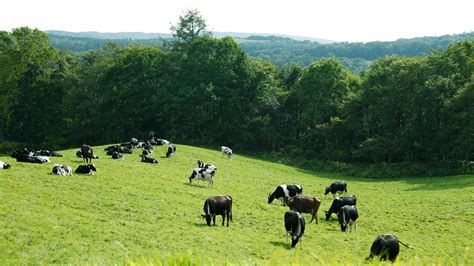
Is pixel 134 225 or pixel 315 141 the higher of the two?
pixel 134 225

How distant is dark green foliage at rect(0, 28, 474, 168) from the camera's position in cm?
6688

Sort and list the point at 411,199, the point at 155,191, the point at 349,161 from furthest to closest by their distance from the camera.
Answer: the point at 349,161 → the point at 411,199 → the point at 155,191

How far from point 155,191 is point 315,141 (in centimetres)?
4736

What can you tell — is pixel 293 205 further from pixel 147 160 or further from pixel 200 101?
pixel 200 101

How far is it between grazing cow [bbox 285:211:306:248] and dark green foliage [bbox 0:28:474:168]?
4578cm

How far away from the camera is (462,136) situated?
5569 cm

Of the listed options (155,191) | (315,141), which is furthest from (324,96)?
(155,191)

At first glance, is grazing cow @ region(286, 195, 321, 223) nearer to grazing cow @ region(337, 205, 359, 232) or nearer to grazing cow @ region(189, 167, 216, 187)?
grazing cow @ region(337, 205, 359, 232)

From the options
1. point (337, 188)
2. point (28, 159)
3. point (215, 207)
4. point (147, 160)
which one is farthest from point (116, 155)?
point (215, 207)

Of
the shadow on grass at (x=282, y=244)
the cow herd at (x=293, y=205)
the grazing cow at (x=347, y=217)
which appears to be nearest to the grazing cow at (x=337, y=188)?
the cow herd at (x=293, y=205)

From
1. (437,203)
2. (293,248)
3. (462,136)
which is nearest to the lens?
(293,248)

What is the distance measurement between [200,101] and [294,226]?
52.2m

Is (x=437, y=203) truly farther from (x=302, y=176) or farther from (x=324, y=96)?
(x=324, y=96)

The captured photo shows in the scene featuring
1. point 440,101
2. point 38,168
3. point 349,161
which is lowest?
point 349,161
